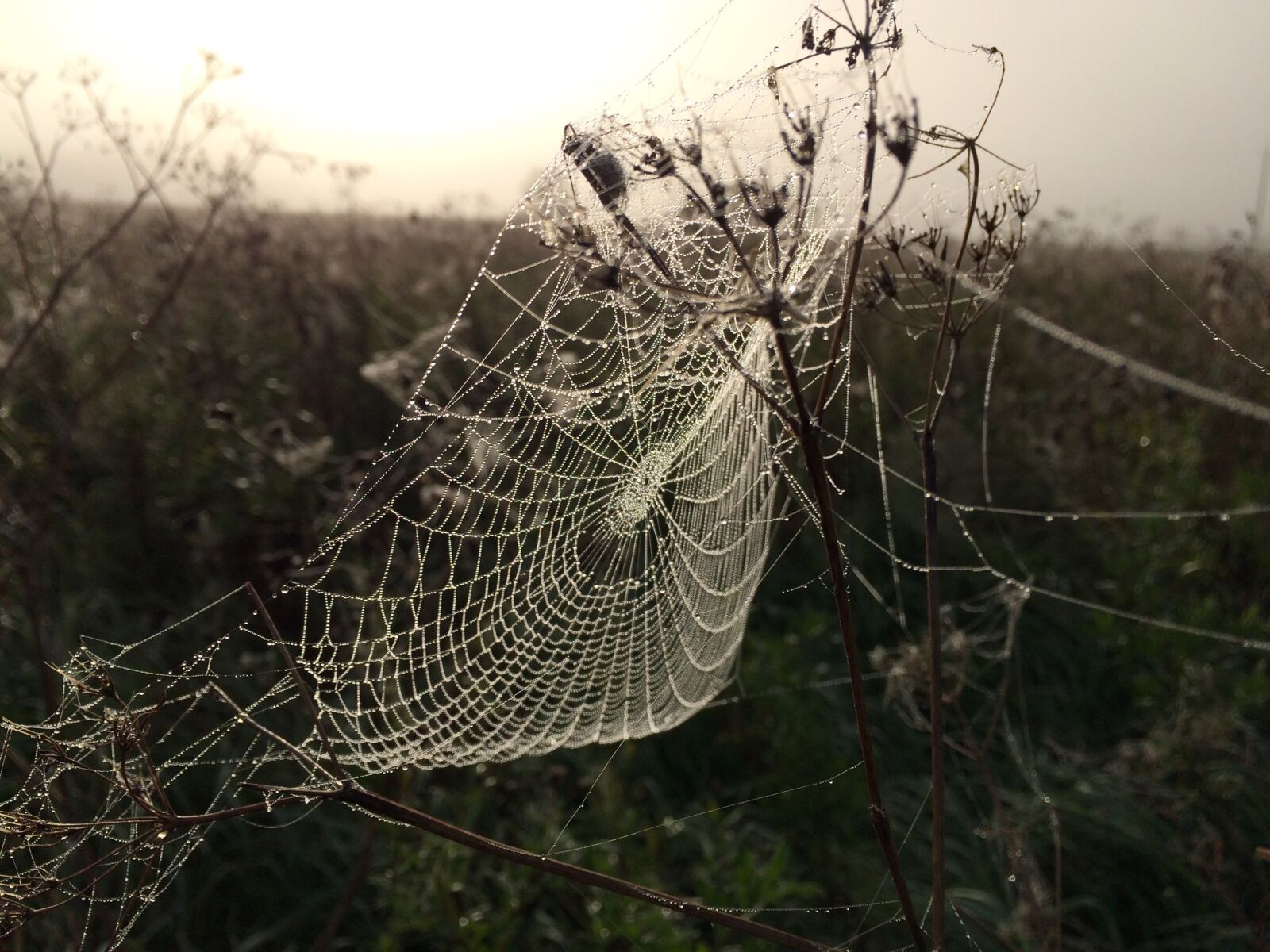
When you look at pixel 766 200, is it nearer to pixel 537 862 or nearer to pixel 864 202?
pixel 864 202

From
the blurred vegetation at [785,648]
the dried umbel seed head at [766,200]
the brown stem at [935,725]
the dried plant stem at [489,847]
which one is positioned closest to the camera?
the dried umbel seed head at [766,200]

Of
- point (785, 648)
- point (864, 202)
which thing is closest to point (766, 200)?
point (864, 202)

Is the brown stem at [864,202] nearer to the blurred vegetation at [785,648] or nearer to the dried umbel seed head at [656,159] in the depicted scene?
the dried umbel seed head at [656,159]

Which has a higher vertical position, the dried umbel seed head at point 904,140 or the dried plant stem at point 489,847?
the dried umbel seed head at point 904,140

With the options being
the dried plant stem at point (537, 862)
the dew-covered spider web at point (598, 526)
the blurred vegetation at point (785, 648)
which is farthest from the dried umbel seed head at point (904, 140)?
the blurred vegetation at point (785, 648)

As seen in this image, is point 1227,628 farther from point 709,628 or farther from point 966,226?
point 966,226

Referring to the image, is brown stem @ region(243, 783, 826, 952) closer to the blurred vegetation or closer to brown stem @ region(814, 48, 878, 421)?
brown stem @ region(814, 48, 878, 421)

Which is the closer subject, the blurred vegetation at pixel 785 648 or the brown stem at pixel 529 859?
the brown stem at pixel 529 859
